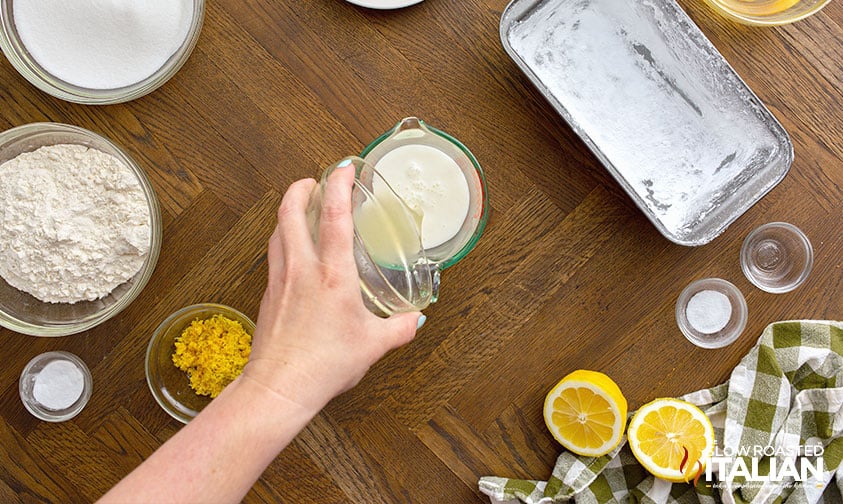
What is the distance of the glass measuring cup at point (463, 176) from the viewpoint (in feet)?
3.50

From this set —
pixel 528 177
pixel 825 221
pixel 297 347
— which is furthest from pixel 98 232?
pixel 825 221

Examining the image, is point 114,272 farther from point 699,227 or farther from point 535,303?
point 699,227

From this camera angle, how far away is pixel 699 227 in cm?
114

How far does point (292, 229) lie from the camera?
0.79m

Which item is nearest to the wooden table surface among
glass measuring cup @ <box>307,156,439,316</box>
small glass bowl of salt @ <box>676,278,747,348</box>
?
small glass bowl of salt @ <box>676,278,747,348</box>

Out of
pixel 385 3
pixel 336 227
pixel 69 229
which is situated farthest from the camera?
pixel 385 3

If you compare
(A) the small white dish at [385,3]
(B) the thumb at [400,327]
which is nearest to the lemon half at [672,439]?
(B) the thumb at [400,327]

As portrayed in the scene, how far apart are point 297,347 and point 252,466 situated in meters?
0.14

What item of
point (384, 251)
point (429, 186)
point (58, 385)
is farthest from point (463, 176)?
point (58, 385)

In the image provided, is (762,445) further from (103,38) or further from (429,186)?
(103,38)

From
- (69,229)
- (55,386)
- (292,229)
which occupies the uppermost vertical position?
(292,229)

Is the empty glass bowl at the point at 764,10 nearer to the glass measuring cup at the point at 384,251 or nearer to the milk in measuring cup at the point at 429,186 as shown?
the milk in measuring cup at the point at 429,186

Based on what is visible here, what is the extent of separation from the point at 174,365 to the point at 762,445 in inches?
39.7

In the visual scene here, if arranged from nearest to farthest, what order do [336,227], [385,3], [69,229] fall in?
[336,227]
[69,229]
[385,3]
